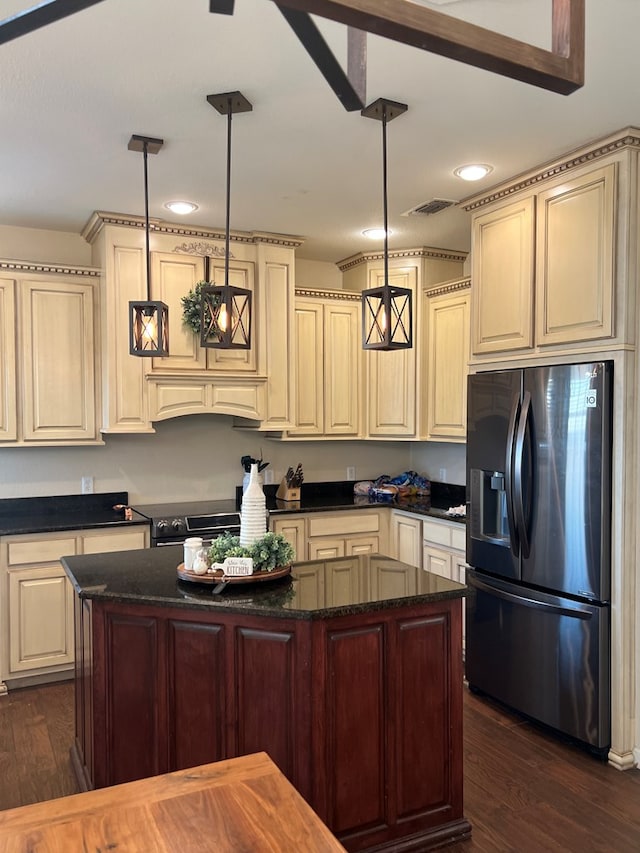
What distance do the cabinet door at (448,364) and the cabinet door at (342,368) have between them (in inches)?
22.8

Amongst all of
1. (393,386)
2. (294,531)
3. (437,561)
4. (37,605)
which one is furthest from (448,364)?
(37,605)

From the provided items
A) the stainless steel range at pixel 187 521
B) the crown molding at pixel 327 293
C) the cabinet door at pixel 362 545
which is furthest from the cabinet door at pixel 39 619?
the crown molding at pixel 327 293

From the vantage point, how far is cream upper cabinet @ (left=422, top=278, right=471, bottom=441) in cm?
435

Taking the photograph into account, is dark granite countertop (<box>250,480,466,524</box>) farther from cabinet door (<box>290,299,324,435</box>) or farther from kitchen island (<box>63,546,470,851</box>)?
kitchen island (<box>63,546,470,851</box>)

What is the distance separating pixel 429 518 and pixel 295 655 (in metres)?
2.24

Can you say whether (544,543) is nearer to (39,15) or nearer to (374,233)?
(374,233)

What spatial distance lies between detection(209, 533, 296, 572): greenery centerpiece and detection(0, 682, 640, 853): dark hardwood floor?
3.97ft

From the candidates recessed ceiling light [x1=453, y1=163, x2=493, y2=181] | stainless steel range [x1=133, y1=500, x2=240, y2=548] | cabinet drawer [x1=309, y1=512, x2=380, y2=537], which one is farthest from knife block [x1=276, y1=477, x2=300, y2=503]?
recessed ceiling light [x1=453, y1=163, x2=493, y2=181]

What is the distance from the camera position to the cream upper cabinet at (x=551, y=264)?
2.90 metres

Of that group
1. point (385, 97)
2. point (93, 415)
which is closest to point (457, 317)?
point (385, 97)

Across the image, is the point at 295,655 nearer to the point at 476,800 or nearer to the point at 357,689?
the point at 357,689

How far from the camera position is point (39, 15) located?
655 mm

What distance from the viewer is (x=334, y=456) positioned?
17.2ft

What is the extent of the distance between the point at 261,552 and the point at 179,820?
4.44 feet
